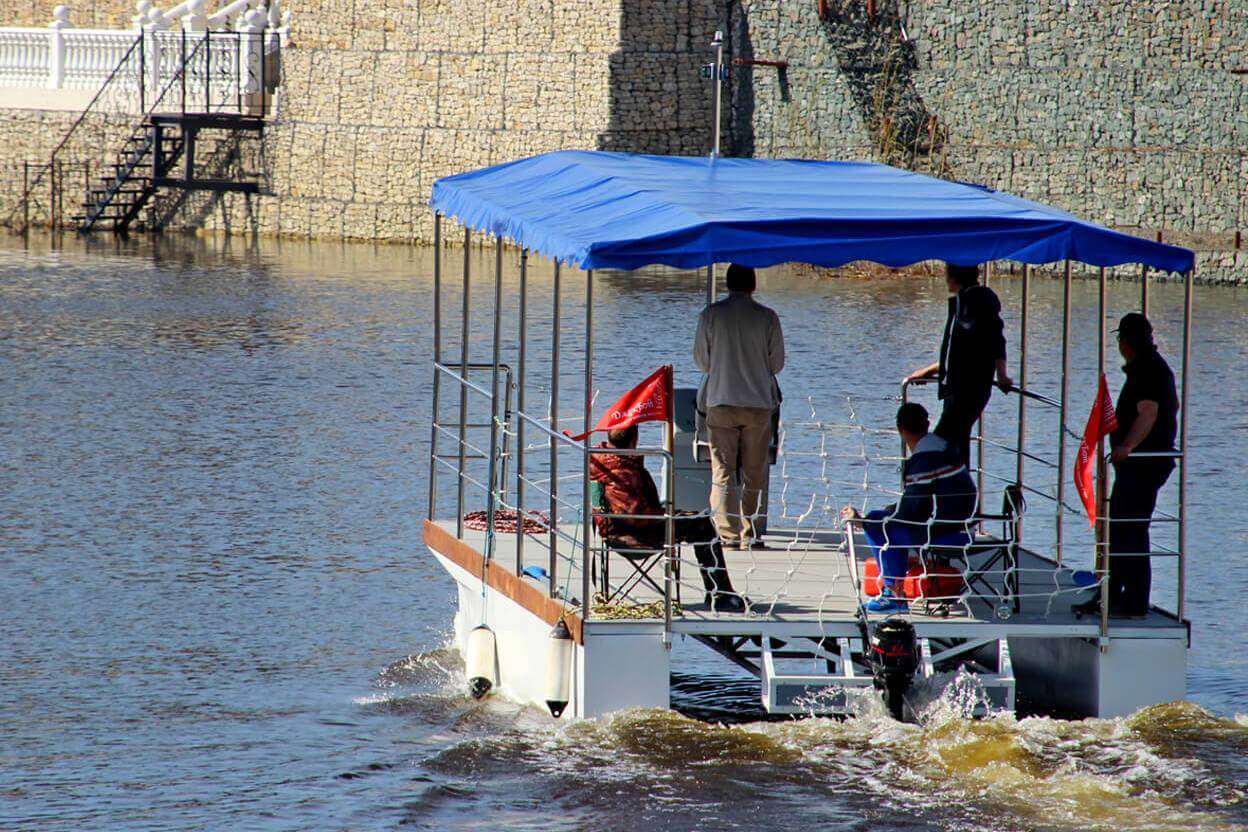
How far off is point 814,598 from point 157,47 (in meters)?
31.4

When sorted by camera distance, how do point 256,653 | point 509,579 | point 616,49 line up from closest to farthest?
1. point 509,579
2. point 256,653
3. point 616,49

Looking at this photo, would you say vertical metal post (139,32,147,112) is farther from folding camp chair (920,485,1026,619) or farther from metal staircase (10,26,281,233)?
folding camp chair (920,485,1026,619)

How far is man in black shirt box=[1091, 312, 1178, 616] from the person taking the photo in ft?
30.3

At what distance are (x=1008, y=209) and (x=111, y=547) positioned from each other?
6852 mm

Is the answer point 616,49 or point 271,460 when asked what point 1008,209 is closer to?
point 271,460

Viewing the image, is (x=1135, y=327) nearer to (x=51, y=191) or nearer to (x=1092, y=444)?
(x=1092, y=444)

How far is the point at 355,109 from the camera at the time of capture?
38.7 m

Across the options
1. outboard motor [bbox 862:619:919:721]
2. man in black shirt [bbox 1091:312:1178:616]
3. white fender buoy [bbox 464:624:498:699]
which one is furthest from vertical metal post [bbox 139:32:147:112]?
outboard motor [bbox 862:619:919:721]

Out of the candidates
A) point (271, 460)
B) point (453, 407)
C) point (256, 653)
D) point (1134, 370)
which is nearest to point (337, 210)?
point (453, 407)

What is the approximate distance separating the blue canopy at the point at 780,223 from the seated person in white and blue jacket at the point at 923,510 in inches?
36.0

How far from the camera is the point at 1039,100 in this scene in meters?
33.6

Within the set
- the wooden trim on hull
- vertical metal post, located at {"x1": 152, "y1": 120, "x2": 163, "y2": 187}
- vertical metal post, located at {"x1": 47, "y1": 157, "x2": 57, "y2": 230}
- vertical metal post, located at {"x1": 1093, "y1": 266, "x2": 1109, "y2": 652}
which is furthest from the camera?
vertical metal post, located at {"x1": 47, "y1": 157, "x2": 57, "y2": 230}

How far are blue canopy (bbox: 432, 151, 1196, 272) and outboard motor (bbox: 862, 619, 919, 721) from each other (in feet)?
5.00

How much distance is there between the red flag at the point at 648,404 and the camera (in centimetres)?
933
